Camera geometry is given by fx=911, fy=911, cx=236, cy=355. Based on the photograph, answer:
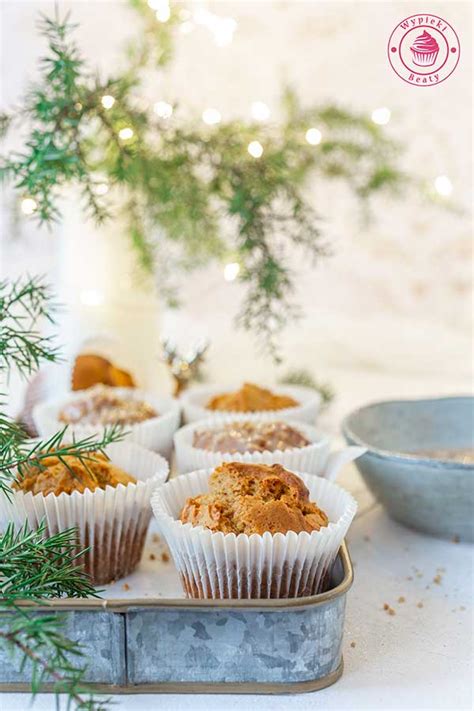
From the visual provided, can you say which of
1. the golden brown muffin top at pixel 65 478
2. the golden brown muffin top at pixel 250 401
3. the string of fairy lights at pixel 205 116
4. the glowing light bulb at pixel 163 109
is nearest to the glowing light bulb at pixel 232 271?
the string of fairy lights at pixel 205 116

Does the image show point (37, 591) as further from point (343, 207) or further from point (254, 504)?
point (343, 207)

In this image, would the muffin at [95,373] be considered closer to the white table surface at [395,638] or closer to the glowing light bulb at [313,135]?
the white table surface at [395,638]

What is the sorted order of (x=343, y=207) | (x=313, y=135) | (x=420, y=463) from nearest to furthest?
(x=420, y=463), (x=313, y=135), (x=343, y=207)

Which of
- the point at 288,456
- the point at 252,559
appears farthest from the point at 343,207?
the point at 252,559

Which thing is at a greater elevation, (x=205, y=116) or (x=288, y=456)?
(x=205, y=116)

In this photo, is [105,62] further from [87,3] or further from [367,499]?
[367,499]

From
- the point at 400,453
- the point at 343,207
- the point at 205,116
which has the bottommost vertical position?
the point at 400,453

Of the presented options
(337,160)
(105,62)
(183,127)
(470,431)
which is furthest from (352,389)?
(105,62)
